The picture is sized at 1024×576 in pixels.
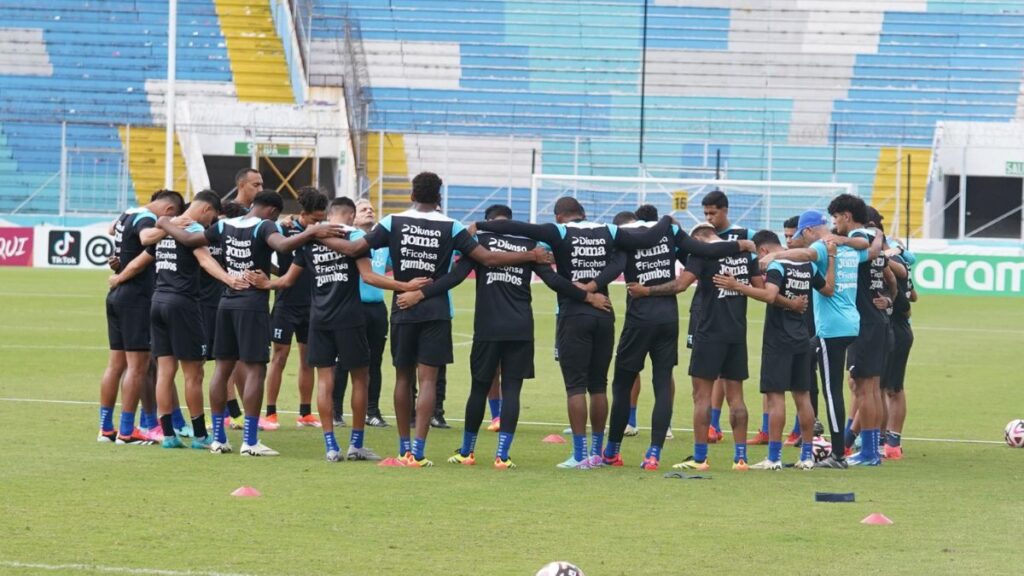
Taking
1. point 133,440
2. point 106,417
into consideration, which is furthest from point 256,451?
point 106,417

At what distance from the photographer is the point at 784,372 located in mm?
12820

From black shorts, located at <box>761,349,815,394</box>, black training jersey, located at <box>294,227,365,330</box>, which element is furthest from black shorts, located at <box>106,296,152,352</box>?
black shorts, located at <box>761,349,815,394</box>

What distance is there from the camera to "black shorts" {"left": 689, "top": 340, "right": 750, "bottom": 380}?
1262cm

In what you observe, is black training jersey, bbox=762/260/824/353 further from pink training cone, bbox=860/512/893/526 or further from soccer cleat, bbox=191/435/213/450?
soccer cleat, bbox=191/435/213/450

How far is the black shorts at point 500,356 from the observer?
12.5 m

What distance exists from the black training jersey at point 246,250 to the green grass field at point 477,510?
126 cm

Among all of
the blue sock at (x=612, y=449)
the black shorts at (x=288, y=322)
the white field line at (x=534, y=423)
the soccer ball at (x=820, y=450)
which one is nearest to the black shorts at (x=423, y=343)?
the blue sock at (x=612, y=449)

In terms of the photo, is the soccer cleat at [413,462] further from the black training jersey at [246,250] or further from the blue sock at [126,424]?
the blue sock at [126,424]

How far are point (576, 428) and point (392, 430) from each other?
313 centimetres

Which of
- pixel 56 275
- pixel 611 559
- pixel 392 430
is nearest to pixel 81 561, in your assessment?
pixel 611 559

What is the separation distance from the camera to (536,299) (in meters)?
36.1

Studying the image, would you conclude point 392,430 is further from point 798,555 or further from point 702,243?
point 798,555

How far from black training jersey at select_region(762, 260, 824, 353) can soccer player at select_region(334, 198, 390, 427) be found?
3800mm

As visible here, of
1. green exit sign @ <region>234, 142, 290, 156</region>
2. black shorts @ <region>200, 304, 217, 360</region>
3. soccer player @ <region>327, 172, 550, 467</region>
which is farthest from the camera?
green exit sign @ <region>234, 142, 290, 156</region>
